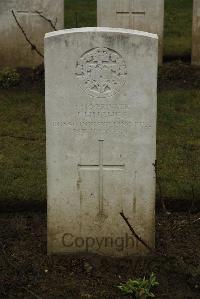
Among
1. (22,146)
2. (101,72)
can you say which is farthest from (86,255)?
(22,146)

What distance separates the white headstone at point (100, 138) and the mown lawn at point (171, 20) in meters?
5.11

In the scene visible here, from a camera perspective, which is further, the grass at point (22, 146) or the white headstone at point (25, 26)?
the white headstone at point (25, 26)

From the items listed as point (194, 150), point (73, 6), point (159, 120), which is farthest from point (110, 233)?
point (73, 6)

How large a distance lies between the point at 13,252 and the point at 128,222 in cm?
85

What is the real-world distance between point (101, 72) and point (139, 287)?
1390 mm

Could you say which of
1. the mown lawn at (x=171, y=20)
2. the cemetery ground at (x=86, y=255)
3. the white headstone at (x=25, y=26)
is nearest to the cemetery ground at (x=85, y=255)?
the cemetery ground at (x=86, y=255)

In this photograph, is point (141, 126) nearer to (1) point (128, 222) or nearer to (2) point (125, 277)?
(1) point (128, 222)

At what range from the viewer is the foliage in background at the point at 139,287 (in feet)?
14.4

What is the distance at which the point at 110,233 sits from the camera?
4898 mm

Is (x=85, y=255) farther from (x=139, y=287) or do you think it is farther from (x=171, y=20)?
(x=171, y=20)

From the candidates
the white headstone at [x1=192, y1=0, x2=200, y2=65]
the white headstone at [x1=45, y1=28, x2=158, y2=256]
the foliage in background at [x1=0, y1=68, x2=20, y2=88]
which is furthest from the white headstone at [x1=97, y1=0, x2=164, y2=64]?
the white headstone at [x1=45, y1=28, x2=158, y2=256]

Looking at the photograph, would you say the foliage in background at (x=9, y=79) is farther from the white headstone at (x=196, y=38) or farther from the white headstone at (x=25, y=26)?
the white headstone at (x=196, y=38)

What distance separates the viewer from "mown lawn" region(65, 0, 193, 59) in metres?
10.3

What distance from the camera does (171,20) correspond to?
11.8m
